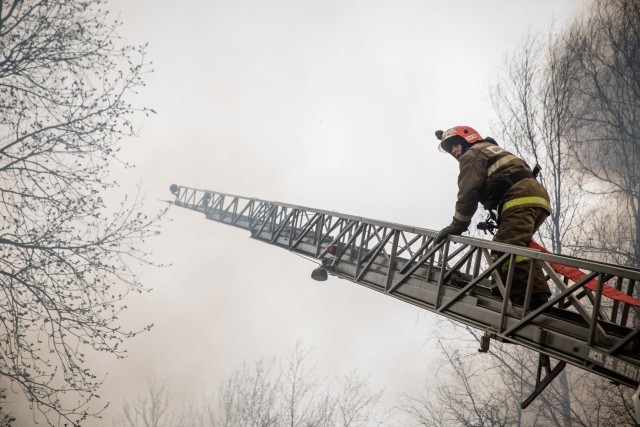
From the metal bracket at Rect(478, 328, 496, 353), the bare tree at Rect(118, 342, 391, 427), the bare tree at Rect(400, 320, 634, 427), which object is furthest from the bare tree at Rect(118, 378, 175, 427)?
the metal bracket at Rect(478, 328, 496, 353)

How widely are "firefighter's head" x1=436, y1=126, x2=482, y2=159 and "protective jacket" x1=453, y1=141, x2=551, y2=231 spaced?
40cm

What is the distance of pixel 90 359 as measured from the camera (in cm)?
2886

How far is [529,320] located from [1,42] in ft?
23.2

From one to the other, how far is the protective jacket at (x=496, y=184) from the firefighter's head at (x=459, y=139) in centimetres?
40

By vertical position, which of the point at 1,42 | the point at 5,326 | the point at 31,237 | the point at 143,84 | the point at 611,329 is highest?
the point at 143,84

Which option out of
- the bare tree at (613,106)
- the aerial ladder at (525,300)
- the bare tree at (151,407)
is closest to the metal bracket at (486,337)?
the aerial ladder at (525,300)

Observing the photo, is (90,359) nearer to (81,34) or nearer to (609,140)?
(81,34)

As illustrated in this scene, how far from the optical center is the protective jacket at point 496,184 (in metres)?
3.67

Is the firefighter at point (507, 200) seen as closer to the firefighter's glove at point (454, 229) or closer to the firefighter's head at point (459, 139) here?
the firefighter's glove at point (454, 229)

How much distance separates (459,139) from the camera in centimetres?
432

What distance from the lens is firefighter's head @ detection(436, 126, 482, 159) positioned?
14.0 ft

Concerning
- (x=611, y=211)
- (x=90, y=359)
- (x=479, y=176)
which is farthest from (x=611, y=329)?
(x=90, y=359)

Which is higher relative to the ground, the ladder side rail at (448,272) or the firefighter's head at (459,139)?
the firefighter's head at (459,139)

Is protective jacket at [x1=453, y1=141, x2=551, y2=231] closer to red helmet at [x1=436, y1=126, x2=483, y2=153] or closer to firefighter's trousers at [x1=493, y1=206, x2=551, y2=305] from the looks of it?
firefighter's trousers at [x1=493, y1=206, x2=551, y2=305]
